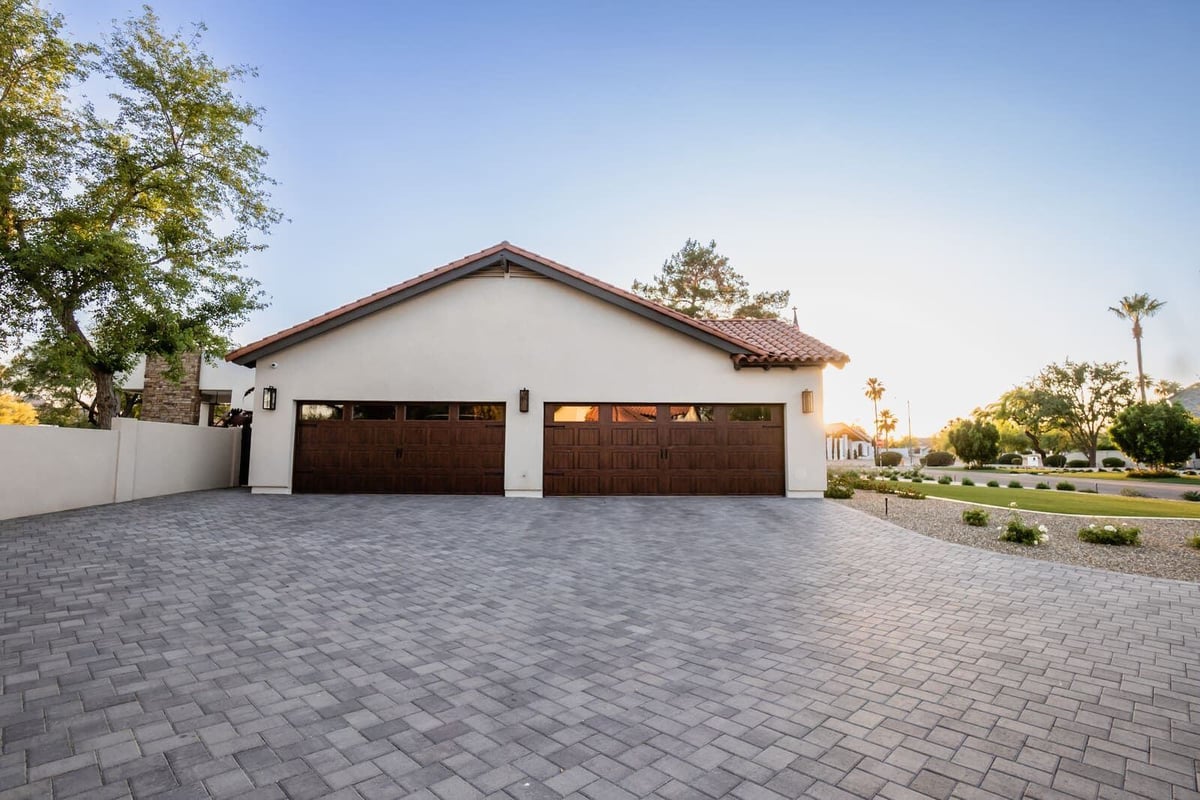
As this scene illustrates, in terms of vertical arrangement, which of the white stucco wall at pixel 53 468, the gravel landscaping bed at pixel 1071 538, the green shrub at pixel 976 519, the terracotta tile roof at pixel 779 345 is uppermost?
the terracotta tile roof at pixel 779 345

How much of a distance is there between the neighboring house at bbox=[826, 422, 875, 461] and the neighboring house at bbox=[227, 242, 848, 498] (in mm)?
55628

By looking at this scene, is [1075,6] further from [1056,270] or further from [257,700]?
[257,700]

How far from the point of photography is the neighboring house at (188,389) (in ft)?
64.5

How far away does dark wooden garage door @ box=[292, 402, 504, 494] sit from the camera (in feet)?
42.5

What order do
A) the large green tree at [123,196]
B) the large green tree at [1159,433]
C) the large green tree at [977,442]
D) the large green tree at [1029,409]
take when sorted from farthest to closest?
Answer: the large green tree at [1029,409]
the large green tree at [977,442]
the large green tree at [1159,433]
the large green tree at [123,196]

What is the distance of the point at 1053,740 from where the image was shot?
2773 millimetres

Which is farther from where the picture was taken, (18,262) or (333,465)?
(333,465)

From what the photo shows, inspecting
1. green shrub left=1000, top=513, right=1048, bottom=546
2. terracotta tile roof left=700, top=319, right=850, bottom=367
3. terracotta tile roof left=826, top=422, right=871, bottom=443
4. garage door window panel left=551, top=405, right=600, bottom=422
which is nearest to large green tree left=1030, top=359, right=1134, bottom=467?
terracotta tile roof left=826, top=422, right=871, bottom=443

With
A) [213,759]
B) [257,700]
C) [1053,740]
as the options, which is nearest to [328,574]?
A: [257,700]

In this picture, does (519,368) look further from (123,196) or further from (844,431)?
(844,431)

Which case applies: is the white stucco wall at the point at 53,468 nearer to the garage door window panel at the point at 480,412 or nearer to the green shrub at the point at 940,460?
the garage door window panel at the point at 480,412

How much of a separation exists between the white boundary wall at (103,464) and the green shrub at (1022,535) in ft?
55.4

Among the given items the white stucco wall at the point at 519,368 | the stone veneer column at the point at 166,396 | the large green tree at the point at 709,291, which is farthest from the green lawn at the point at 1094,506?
the stone veneer column at the point at 166,396

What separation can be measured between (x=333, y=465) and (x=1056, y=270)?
21243 mm
